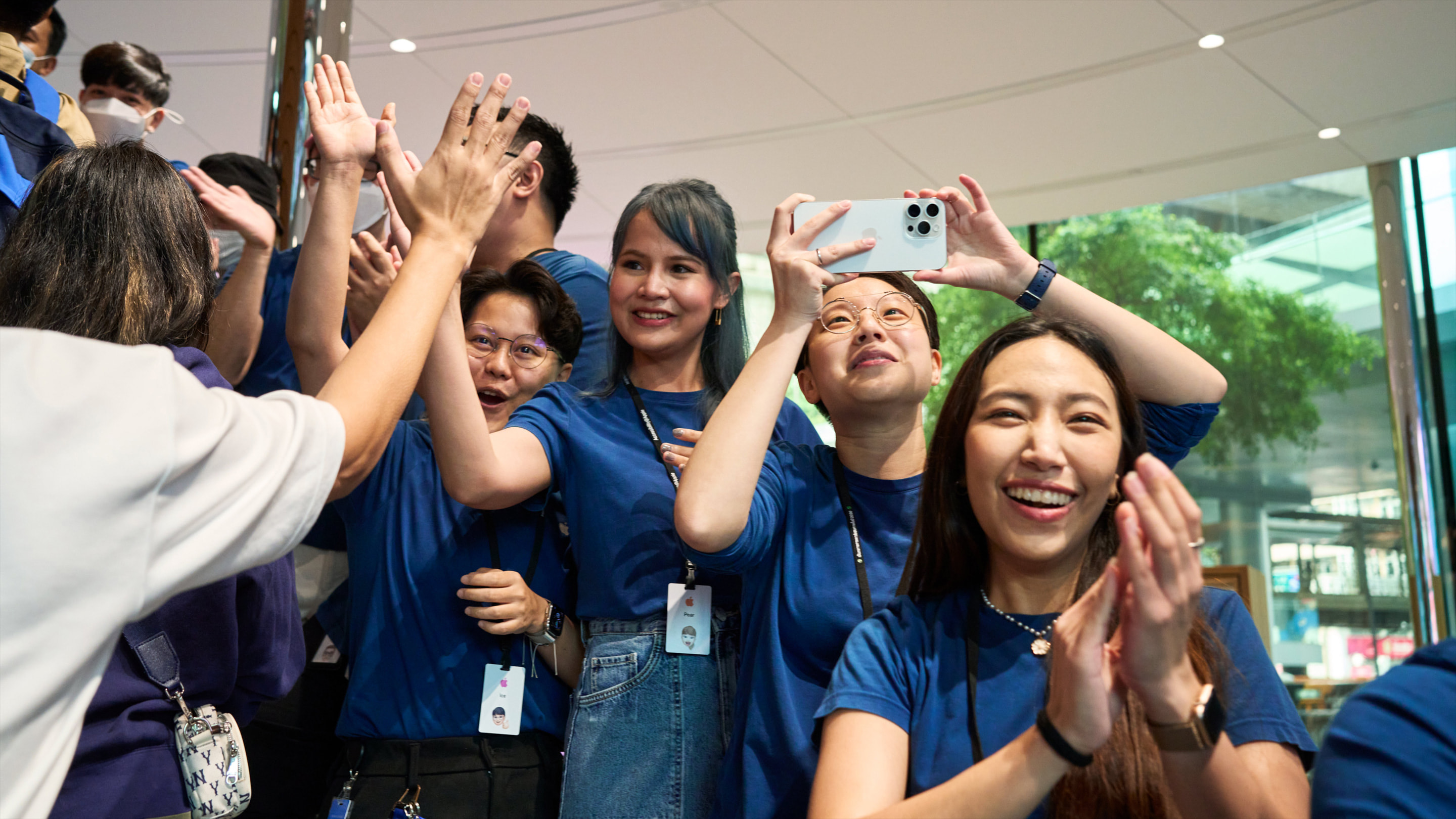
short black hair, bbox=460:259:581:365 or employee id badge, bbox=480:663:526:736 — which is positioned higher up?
short black hair, bbox=460:259:581:365

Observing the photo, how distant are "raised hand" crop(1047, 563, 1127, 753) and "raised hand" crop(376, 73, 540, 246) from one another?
0.92 metres

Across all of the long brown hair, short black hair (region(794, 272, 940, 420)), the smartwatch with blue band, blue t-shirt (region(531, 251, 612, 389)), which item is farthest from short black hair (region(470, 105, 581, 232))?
the long brown hair

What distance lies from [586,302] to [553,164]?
635 mm

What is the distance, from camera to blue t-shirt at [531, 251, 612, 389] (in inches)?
99.8

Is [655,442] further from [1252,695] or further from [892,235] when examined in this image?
[1252,695]

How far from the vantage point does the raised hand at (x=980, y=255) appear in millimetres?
1847

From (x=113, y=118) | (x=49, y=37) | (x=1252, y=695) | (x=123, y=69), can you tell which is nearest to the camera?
(x=1252, y=695)

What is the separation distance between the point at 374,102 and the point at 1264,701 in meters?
4.87

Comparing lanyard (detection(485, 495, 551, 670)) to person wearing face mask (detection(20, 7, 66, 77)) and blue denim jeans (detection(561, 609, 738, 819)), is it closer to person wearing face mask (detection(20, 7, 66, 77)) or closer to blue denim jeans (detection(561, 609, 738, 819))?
blue denim jeans (detection(561, 609, 738, 819))

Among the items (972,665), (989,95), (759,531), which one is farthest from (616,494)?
(989,95)

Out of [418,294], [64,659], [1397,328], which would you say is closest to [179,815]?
[64,659]

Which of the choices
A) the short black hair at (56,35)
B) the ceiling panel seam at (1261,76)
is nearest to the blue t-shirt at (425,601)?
the short black hair at (56,35)

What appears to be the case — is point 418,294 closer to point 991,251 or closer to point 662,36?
point 991,251

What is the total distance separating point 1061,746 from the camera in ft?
4.02
